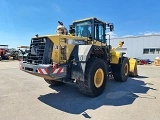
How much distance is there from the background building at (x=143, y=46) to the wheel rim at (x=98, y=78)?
21.6 meters

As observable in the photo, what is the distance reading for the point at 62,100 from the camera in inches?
218

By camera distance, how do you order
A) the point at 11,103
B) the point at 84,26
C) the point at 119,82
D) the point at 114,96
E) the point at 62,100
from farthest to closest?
the point at 119,82 → the point at 84,26 → the point at 114,96 → the point at 62,100 → the point at 11,103

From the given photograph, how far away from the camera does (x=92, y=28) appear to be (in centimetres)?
686

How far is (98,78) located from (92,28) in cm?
200

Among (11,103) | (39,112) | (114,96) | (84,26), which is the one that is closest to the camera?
(39,112)

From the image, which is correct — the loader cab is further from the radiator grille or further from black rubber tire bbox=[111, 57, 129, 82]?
the radiator grille

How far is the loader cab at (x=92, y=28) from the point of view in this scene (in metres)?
6.87

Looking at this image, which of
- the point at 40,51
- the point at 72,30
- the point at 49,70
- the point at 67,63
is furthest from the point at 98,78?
the point at 72,30

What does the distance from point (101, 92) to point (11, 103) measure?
291 cm

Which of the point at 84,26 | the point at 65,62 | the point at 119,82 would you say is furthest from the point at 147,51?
the point at 65,62

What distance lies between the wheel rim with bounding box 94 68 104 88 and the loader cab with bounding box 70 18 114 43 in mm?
1360

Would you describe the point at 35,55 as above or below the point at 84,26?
below

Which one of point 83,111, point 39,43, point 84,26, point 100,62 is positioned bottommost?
point 83,111

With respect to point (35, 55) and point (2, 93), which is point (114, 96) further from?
point (2, 93)
